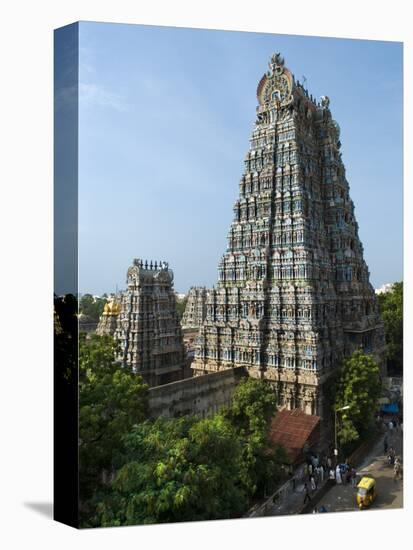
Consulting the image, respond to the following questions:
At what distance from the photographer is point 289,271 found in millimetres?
33156

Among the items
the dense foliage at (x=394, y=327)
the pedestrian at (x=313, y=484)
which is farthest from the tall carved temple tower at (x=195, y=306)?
the pedestrian at (x=313, y=484)

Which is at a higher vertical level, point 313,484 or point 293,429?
point 293,429

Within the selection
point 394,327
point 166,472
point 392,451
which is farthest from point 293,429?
point 394,327

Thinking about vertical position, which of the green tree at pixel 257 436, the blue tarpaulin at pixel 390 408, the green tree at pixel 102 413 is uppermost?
the green tree at pixel 102 413

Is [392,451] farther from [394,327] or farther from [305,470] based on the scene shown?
[394,327]

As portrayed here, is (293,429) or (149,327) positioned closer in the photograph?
(293,429)

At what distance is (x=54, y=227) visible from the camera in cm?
1966

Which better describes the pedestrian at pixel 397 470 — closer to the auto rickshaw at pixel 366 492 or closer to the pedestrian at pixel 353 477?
the auto rickshaw at pixel 366 492

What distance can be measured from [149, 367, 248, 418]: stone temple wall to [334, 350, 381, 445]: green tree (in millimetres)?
6697

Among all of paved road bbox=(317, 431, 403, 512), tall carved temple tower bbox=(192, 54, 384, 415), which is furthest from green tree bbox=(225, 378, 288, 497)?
tall carved temple tower bbox=(192, 54, 384, 415)

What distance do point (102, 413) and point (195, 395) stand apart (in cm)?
893

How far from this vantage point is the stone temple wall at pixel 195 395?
84.8 feet

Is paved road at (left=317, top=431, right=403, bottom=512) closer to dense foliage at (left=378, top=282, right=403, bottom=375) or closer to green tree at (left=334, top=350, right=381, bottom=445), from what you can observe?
green tree at (left=334, top=350, right=381, bottom=445)

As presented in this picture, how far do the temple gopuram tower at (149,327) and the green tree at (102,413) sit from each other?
13749mm
